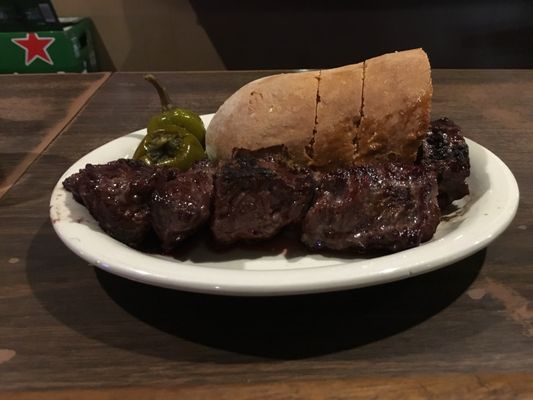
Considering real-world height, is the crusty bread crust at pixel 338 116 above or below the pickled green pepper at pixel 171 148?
above

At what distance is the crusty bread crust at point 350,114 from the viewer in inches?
77.5

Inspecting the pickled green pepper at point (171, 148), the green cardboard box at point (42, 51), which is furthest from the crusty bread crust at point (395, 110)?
the green cardboard box at point (42, 51)

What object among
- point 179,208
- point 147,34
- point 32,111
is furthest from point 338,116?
point 147,34

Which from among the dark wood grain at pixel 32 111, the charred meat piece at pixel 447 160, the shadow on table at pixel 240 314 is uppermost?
the charred meat piece at pixel 447 160

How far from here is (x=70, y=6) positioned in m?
5.70

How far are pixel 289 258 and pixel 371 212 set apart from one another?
283 mm

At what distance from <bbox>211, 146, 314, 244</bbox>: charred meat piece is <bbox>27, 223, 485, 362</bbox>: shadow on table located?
0.21 metres

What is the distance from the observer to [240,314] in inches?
62.6

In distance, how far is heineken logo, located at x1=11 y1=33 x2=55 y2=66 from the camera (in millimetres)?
5039

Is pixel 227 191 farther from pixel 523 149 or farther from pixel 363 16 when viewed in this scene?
pixel 363 16

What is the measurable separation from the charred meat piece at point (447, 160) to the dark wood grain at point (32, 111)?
167 centimetres

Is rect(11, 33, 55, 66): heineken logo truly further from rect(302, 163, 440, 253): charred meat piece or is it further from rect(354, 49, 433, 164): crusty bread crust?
rect(302, 163, 440, 253): charred meat piece

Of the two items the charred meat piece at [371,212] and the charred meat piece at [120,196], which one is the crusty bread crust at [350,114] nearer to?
the charred meat piece at [371,212]

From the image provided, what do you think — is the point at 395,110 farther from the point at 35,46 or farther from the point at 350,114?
the point at 35,46
